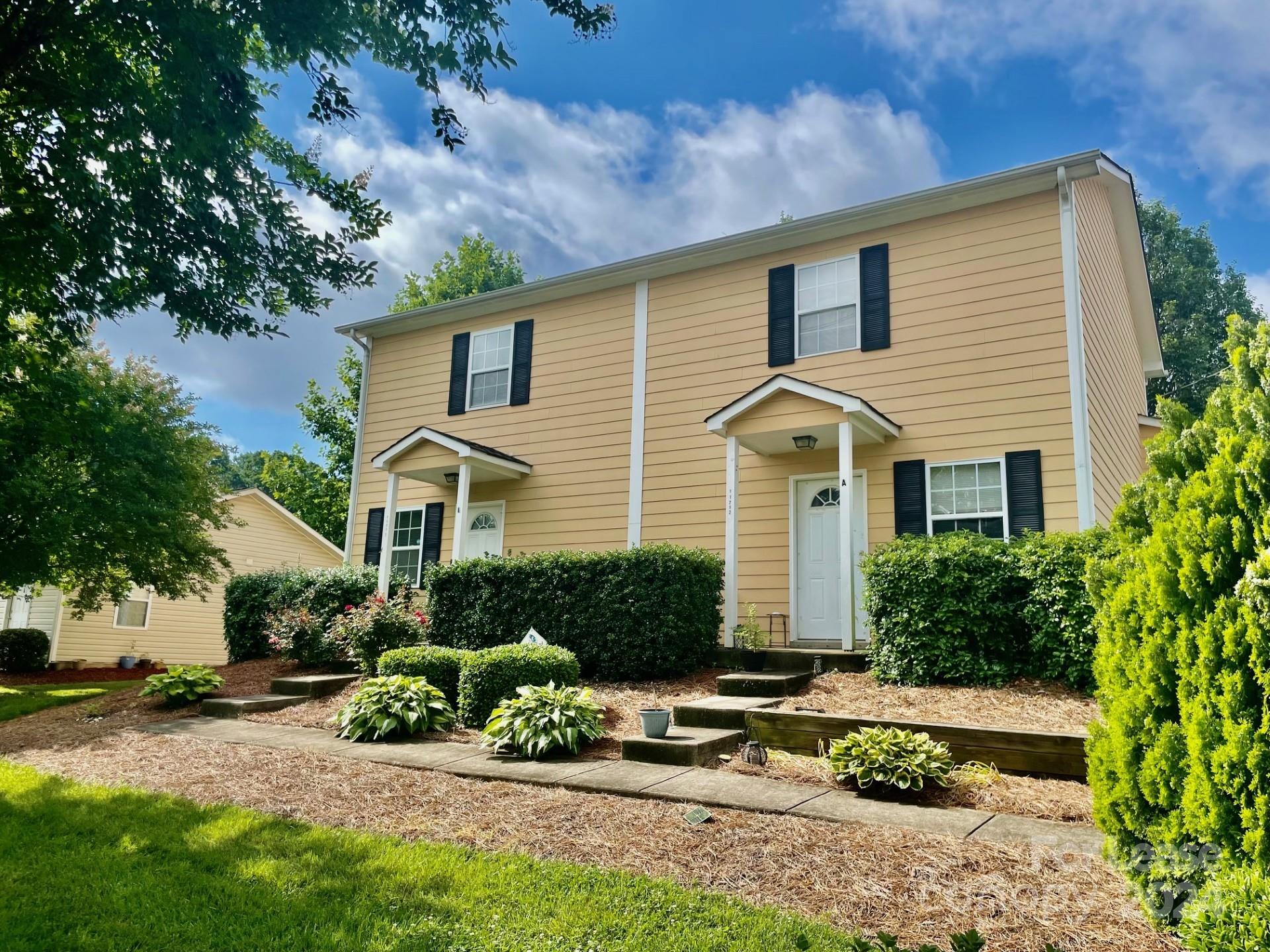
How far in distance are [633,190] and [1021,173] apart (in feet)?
→ 25.8

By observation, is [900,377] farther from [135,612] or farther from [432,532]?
[135,612]

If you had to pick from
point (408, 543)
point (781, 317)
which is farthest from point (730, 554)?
point (408, 543)

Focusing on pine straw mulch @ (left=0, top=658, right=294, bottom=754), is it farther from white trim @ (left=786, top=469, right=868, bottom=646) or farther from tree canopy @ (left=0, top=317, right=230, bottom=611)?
white trim @ (left=786, top=469, right=868, bottom=646)

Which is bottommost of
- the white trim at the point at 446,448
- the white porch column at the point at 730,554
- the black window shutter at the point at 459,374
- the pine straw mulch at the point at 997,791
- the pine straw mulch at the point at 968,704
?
the pine straw mulch at the point at 997,791

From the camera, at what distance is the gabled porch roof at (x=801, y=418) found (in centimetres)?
904

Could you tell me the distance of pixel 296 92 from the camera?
573 cm

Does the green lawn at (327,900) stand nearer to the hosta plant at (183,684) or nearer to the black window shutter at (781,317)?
the hosta plant at (183,684)

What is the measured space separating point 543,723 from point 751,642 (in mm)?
3855

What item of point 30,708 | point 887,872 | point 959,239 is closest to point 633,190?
point 959,239

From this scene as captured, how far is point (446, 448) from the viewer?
11.8 metres

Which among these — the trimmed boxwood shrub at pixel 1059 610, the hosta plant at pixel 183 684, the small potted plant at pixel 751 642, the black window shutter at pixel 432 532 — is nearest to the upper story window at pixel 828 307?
the small potted plant at pixel 751 642

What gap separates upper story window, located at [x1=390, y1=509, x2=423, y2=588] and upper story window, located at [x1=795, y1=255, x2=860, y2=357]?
6.68m

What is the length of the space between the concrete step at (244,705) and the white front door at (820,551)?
19.1 ft

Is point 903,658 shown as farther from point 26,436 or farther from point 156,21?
point 26,436
